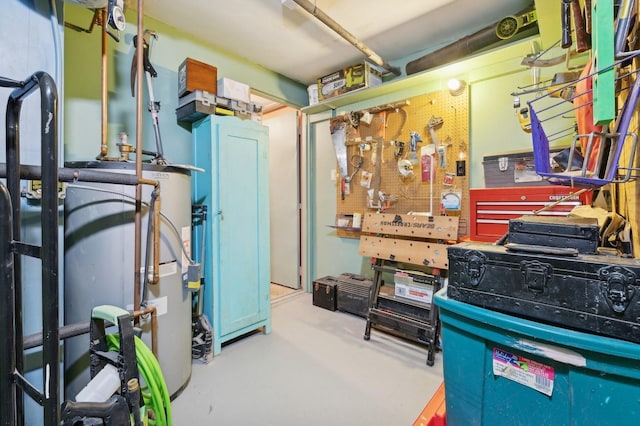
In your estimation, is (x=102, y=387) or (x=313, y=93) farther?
(x=313, y=93)

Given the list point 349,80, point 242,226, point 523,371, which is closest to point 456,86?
point 349,80

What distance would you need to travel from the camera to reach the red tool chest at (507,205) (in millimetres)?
1906

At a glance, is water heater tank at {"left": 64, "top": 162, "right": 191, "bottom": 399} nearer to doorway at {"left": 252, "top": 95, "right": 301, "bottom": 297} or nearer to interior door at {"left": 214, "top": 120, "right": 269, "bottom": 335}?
interior door at {"left": 214, "top": 120, "right": 269, "bottom": 335}

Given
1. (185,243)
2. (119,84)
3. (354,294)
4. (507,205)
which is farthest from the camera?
(354,294)

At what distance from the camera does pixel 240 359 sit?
222 cm

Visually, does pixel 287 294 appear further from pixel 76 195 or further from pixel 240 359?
pixel 76 195

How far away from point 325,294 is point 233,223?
4.57ft

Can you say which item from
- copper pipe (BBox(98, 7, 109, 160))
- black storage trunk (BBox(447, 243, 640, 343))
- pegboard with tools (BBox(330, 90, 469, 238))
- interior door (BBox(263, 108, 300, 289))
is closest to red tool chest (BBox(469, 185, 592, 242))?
pegboard with tools (BBox(330, 90, 469, 238))

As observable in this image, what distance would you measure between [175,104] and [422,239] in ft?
8.35

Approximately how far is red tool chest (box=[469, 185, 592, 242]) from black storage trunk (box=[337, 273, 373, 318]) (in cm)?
121

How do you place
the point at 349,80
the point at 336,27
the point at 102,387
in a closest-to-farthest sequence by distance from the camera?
the point at 102,387 < the point at 336,27 < the point at 349,80

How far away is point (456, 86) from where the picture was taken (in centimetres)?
250

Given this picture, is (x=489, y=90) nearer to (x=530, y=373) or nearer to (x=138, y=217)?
(x=530, y=373)

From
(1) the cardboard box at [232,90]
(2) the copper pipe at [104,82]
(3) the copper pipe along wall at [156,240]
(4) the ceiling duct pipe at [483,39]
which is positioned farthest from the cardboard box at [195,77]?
(4) the ceiling duct pipe at [483,39]
